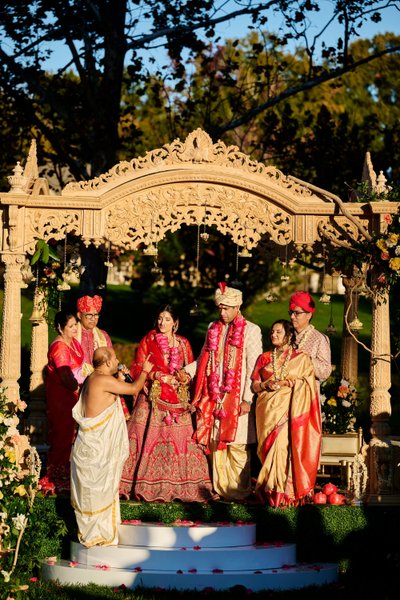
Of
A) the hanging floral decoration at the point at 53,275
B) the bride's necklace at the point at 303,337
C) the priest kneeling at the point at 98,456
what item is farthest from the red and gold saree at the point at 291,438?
the hanging floral decoration at the point at 53,275

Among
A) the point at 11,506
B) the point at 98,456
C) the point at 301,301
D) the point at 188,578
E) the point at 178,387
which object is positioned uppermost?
the point at 301,301

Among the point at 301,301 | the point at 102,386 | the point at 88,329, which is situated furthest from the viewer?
the point at 88,329

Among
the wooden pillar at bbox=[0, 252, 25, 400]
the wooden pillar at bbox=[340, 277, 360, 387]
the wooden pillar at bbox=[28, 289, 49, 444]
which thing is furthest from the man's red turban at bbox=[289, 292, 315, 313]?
the wooden pillar at bbox=[28, 289, 49, 444]

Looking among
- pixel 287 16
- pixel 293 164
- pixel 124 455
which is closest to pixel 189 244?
pixel 293 164

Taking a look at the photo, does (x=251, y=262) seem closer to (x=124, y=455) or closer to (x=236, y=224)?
(x=236, y=224)

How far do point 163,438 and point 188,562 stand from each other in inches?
70.6

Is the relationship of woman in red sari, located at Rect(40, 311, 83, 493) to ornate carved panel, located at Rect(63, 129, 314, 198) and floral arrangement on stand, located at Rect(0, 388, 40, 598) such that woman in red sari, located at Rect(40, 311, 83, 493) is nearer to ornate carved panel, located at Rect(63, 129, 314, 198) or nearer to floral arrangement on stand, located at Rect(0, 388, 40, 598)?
floral arrangement on stand, located at Rect(0, 388, 40, 598)

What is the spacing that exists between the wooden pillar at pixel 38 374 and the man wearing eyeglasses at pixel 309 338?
2.81m

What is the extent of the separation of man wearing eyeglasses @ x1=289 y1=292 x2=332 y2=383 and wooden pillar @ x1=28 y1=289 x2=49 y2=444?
111 inches

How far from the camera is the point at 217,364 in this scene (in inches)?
472

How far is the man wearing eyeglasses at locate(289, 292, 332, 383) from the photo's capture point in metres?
11.8

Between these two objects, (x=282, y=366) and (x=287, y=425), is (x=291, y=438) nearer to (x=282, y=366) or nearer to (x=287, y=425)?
(x=287, y=425)

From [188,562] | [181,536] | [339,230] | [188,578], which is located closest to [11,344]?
[181,536]

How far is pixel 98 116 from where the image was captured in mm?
17422
